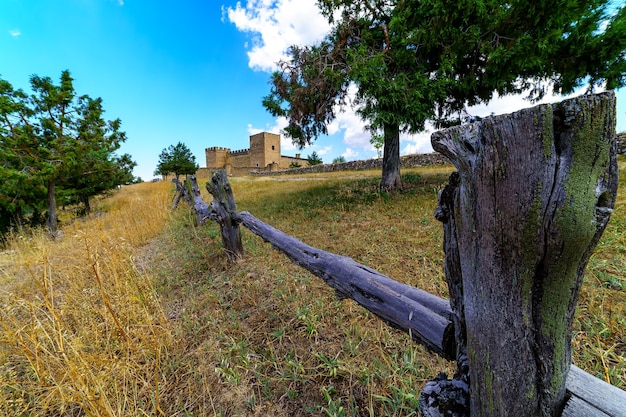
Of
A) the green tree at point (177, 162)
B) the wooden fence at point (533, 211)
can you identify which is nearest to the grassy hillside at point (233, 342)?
the wooden fence at point (533, 211)

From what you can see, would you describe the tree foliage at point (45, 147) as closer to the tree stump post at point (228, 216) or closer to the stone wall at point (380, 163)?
the tree stump post at point (228, 216)

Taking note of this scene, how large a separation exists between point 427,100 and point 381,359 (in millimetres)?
5736

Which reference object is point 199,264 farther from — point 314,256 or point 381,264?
point 381,264

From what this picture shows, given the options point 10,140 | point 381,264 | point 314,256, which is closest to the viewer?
point 314,256

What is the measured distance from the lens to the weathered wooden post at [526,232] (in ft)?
1.86

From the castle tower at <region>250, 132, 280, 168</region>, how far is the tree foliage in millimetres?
29707

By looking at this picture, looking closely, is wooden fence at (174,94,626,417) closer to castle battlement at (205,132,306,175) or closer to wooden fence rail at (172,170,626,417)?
wooden fence rail at (172,170,626,417)

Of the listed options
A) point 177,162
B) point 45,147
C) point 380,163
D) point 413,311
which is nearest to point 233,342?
point 413,311

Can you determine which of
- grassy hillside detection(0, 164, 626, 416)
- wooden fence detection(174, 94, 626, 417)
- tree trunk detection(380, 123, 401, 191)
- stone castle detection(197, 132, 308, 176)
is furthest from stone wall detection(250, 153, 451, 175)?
wooden fence detection(174, 94, 626, 417)

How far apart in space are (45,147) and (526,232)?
38.3ft

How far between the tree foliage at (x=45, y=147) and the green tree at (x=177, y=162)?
2584 cm

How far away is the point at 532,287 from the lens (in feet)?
2.21

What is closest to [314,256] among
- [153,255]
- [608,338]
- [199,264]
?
[608,338]

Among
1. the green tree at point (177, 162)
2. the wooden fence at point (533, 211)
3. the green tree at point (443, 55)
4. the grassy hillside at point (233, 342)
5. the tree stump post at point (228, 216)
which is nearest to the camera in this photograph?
the wooden fence at point (533, 211)
